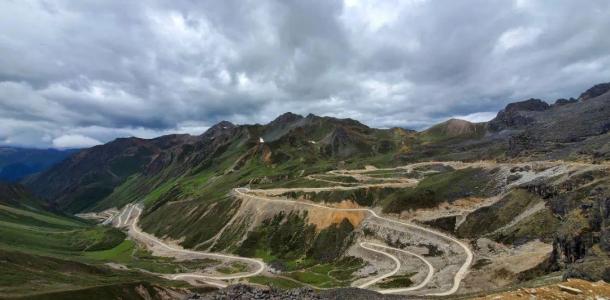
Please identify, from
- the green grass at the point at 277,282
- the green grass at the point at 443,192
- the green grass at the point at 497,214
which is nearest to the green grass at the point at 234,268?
the green grass at the point at 277,282

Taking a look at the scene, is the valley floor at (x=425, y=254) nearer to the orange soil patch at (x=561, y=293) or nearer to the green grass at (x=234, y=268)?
the green grass at (x=234, y=268)

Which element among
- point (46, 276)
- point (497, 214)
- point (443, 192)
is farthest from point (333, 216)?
point (46, 276)

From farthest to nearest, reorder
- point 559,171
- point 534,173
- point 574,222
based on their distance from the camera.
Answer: point 534,173 < point 559,171 < point 574,222

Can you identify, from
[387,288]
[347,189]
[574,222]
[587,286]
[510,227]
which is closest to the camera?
[587,286]

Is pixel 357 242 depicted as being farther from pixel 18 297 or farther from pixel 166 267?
pixel 18 297

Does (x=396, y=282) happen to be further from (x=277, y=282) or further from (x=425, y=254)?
(x=277, y=282)

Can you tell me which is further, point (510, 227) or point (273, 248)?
point (273, 248)

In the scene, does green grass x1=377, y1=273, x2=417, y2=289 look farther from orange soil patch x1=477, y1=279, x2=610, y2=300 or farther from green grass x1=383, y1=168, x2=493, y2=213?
orange soil patch x1=477, y1=279, x2=610, y2=300

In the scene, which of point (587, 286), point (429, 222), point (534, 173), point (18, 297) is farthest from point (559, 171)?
point (18, 297)

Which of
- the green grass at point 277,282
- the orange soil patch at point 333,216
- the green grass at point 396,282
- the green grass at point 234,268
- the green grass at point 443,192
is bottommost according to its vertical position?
the green grass at point 234,268
